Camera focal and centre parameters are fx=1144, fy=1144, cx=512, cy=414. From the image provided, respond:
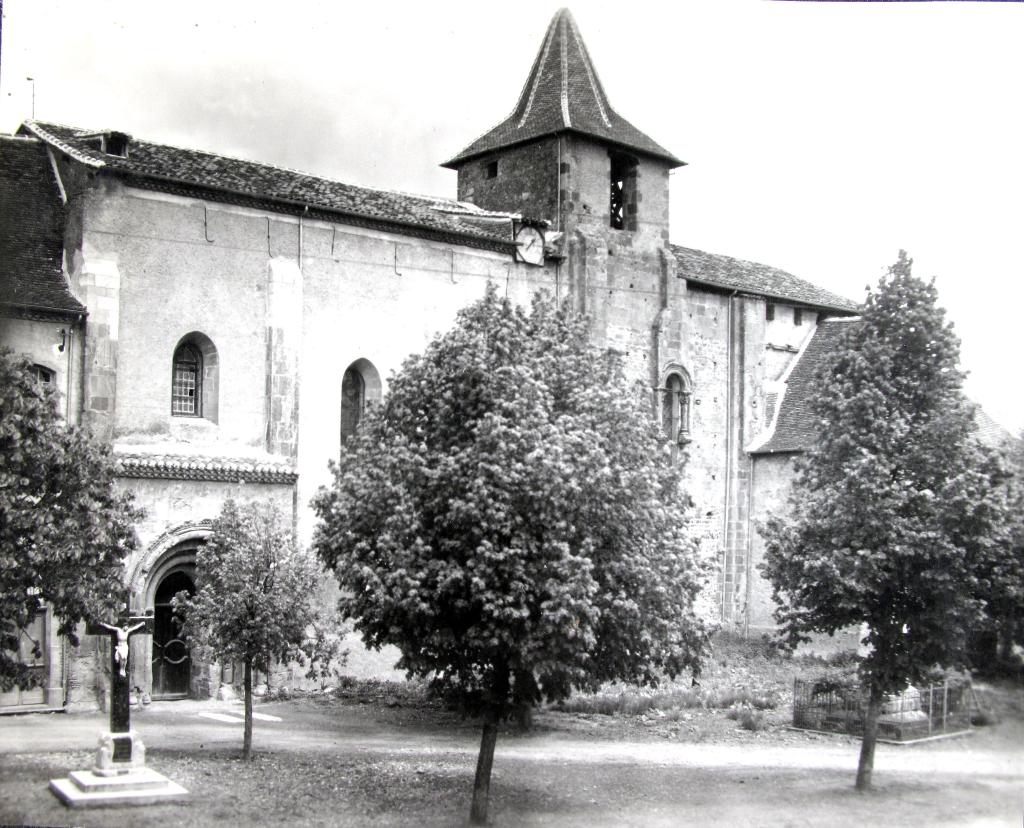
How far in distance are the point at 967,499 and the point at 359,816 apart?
8.82 metres

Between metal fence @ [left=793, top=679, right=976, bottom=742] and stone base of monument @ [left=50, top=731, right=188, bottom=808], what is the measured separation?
1127 cm

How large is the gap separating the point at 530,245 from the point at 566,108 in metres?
3.54

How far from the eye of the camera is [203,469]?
2275cm

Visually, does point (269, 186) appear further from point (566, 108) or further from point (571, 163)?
point (571, 163)

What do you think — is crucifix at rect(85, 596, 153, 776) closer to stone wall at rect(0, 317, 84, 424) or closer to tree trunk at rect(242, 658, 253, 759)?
tree trunk at rect(242, 658, 253, 759)

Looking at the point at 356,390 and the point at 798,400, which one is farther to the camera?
the point at 798,400

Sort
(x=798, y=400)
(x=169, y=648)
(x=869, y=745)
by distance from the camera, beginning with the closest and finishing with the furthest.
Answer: (x=869, y=745), (x=169, y=648), (x=798, y=400)

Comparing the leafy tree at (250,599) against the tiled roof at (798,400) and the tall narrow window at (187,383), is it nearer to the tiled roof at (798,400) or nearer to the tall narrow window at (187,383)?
the tall narrow window at (187,383)

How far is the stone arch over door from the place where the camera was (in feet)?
72.8

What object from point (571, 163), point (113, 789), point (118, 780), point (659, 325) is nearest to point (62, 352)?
point (118, 780)

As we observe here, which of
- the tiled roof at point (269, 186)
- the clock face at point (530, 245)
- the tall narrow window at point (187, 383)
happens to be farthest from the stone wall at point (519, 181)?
the tall narrow window at point (187, 383)

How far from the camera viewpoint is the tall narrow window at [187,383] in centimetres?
2328

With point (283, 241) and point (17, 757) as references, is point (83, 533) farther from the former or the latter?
point (283, 241)

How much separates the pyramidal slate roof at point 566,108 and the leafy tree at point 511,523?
46.3 feet
